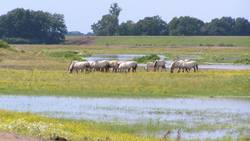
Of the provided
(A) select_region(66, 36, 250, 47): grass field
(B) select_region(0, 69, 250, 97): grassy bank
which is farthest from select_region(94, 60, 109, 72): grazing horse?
(A) select_region(66, 36, 250, 47): grass field

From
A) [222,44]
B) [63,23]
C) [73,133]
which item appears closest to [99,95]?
[73,133]

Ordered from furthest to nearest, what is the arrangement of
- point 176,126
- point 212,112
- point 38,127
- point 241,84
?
point 241,84 → point 212,112 → point 176,126 → point 38,127

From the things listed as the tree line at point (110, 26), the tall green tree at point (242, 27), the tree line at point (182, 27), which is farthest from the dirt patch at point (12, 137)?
the tall green tree at point (242, 27)

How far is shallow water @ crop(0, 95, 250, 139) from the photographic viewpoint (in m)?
23.8

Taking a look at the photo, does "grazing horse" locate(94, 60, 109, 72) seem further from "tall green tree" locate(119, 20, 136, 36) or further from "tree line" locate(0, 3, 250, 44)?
"tall green tree" locate(119, 20, 136, 36)

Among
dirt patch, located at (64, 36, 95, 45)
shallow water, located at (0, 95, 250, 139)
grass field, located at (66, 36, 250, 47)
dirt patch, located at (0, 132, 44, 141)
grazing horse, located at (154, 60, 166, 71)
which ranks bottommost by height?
dirt patch, located at (64, 36, 95, 45)

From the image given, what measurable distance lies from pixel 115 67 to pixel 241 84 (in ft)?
48.8

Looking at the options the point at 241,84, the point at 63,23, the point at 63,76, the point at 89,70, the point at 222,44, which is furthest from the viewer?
the point at 63,23

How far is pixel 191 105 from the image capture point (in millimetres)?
29828

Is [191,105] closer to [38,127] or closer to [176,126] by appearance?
[176,126]

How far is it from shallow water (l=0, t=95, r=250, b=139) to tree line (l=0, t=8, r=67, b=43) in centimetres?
10913

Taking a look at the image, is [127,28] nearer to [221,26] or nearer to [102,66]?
[221,26]

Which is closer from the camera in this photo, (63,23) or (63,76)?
(63,76)

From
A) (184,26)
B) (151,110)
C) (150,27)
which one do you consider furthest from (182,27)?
(151,110)
